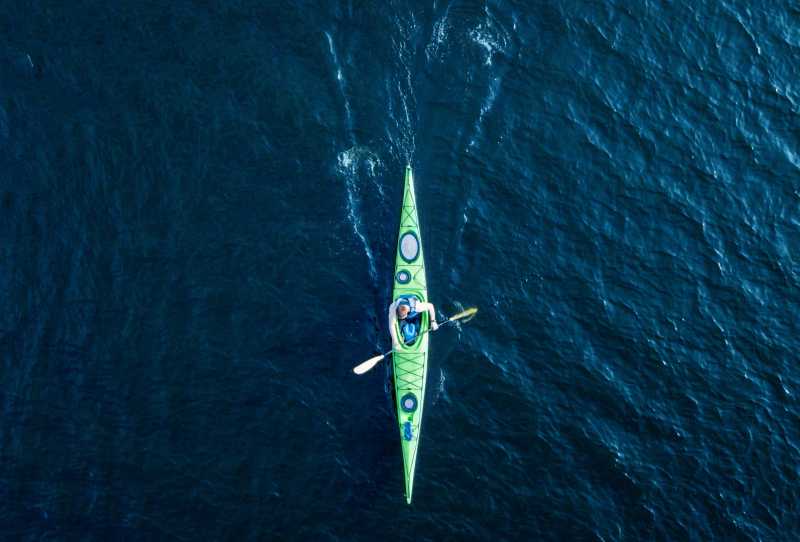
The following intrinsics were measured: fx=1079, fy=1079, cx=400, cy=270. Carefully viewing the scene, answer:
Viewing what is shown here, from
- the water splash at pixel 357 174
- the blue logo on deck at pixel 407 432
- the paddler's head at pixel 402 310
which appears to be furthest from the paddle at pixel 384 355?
the water splash at pixel 357 174

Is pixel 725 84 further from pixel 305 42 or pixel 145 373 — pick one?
pixel 145 373

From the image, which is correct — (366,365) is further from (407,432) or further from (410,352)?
(407,432)

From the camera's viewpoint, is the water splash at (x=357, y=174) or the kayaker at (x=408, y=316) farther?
the water splash at (x=357, y=174)

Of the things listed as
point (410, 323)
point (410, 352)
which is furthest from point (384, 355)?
point (410, 323)

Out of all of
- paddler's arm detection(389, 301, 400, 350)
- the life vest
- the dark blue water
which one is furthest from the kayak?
the dark blue water

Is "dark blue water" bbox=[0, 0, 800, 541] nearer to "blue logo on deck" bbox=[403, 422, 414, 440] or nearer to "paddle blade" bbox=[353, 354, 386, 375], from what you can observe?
"blue logo on deck" bbox=[403, 422, 414, 440]

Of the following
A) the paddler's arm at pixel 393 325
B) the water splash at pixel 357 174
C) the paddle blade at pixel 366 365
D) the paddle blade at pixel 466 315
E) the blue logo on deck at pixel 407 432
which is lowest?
the blue logo on deck at pixel 407 432

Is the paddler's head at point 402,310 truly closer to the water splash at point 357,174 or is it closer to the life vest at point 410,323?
the life vest at point 410,323
